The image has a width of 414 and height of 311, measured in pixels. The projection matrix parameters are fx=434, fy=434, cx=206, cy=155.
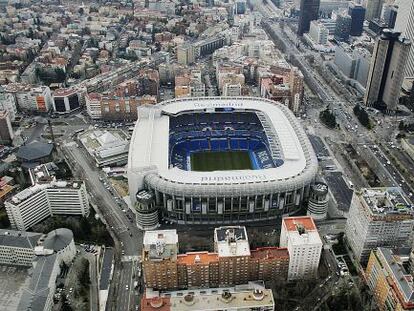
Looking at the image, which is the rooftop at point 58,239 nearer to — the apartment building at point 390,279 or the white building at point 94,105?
the apartment building at point 390,279

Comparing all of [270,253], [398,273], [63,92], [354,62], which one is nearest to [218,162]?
[270,253]

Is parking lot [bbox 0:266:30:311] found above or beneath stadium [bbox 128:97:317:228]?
beneath

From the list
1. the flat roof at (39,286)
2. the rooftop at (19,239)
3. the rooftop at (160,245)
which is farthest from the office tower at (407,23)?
the flat roof at (39,286)

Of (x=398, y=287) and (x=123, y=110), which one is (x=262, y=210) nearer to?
(x=398, y=287)

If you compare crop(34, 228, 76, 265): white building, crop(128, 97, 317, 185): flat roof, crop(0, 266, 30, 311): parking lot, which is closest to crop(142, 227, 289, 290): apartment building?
crop(34, 228, 76, 265): white building

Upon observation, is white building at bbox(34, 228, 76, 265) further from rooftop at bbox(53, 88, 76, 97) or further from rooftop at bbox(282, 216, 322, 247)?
rooftop at bbox(53, 88, 76, 97)

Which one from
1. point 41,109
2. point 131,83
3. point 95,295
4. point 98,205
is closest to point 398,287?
point 95,295

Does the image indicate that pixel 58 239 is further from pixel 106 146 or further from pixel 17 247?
pixel 106 146
